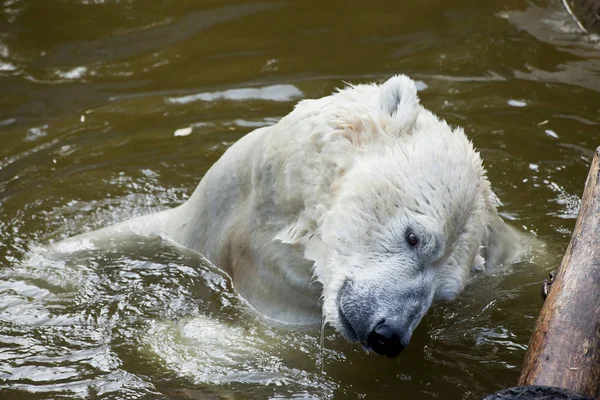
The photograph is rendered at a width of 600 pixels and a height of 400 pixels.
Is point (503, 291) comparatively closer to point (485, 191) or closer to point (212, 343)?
point (485, 191)

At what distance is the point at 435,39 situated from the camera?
25.1 feet

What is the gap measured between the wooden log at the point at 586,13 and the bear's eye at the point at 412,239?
4.81 meters

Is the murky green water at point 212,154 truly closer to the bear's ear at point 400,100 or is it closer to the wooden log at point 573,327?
the wooden log at point 573,327

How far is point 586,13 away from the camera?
7641 millimetres

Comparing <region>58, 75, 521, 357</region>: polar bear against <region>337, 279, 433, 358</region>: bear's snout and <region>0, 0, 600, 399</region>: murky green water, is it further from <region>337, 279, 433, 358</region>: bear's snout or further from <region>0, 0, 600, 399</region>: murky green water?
<region>0, 0, 600, 399</region>: murky green water

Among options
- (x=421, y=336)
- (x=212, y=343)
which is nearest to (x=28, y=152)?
(x=212, y=343)

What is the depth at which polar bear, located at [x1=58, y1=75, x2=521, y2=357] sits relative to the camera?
11.4 ft

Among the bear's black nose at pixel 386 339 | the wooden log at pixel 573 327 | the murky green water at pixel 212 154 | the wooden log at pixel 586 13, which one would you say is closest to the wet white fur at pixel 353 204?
the bear's black nose at pixel 386 339

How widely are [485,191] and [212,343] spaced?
1510mm

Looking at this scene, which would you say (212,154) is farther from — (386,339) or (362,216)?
(386,339)

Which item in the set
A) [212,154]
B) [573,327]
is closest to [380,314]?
[573,327]

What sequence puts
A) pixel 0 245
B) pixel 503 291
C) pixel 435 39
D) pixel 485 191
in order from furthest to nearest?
pixel 435 39 → pixel 0 245 → pixel 503 291 → pixel 485 191

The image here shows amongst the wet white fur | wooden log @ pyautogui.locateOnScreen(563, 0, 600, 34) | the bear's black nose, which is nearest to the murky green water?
wooden log @ pyautogui.locateOnScreen(563, 0, 600, 34)

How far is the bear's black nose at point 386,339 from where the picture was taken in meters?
3.34
